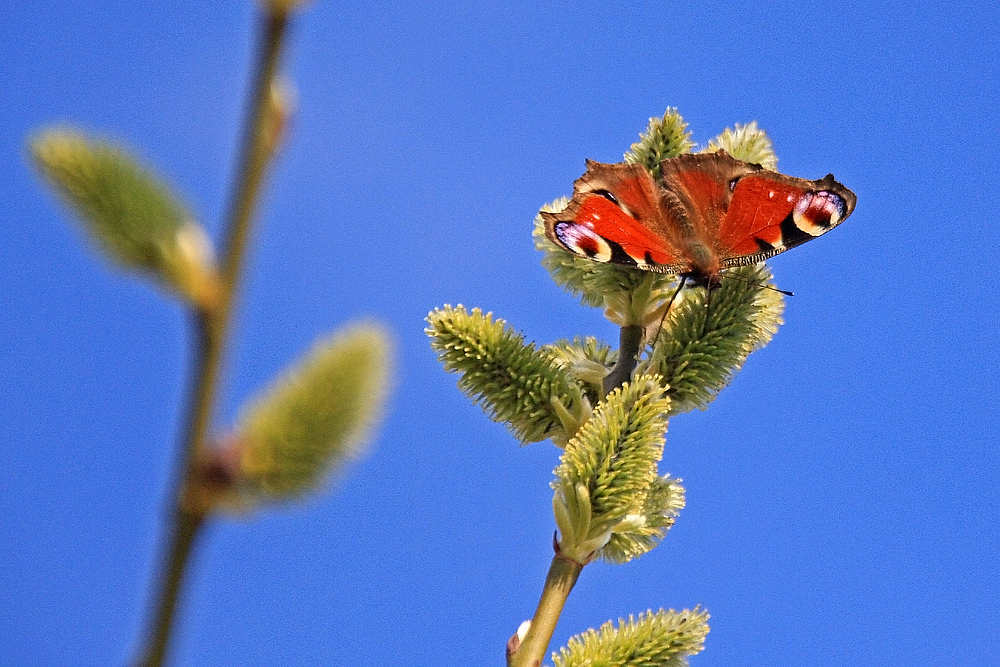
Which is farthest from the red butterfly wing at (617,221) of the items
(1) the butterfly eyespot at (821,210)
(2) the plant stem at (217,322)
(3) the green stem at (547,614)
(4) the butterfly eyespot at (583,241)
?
(2) the plant stem at (217,322)

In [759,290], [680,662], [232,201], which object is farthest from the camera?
[759,290]

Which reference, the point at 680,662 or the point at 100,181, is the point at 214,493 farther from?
the point at 680,662

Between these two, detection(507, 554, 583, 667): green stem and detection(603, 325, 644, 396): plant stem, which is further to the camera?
detection(603, 325, 644, 396): plant stem

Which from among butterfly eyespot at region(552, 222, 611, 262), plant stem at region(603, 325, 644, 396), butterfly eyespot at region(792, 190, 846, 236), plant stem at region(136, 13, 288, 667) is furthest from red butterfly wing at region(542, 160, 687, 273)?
plant stem at region(136, 13, 288, 667)

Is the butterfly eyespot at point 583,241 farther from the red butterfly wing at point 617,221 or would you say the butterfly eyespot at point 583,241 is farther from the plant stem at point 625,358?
the plant stem at point 625,358

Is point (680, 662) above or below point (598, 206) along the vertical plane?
below

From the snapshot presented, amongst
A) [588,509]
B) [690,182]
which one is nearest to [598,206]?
[690,182]

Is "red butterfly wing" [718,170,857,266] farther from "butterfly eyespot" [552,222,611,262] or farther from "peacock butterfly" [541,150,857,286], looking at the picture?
"butterfly eyespot" [552,222,611,262]

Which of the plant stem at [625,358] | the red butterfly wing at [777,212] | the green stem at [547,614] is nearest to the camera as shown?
the green stem at [547,614]
